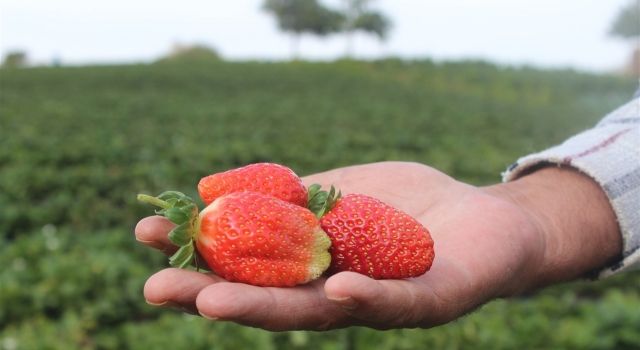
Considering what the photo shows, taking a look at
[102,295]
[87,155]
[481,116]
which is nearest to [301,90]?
[481,116]

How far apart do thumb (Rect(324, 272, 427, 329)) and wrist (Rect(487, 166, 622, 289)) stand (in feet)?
2.15

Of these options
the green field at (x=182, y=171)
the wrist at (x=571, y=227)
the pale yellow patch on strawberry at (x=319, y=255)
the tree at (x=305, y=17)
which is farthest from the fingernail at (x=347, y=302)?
the tree at (x=305, y=17)

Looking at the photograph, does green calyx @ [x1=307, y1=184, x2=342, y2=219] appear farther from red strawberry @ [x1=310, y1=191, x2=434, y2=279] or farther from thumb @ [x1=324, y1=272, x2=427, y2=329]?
thumb @ [x1=324, y1=272, x2=427, y2=329]

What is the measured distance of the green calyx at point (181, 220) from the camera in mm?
1736

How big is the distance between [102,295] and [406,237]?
10.2ft

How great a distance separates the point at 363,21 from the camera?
55.1m

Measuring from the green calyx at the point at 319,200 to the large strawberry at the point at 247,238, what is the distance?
0.18 meters

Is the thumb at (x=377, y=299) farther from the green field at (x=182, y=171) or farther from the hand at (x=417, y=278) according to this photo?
the green field at (x=182, y=171)

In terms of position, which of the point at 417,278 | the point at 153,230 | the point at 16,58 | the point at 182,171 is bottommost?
the point at 16,58

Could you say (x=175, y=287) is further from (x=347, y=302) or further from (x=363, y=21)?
(x=363, y=21)

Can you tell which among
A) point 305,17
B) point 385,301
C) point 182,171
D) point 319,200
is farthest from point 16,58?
point 385,301

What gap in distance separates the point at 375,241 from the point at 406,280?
0.41ft

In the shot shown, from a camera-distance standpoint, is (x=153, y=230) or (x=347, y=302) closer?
(x=347, y=302)

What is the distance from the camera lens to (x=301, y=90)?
22203 mm
